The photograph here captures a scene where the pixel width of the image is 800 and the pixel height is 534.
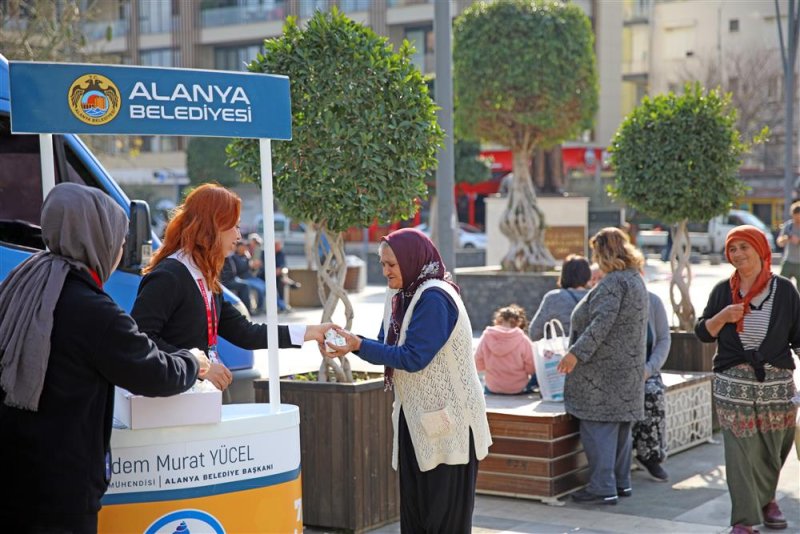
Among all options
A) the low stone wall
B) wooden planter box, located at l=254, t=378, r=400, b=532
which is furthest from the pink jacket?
the low stone wall

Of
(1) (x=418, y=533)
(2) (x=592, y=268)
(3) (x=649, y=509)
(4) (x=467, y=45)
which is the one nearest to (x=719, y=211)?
(2) (x=592, y=268)

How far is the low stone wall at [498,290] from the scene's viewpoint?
17.4 meters

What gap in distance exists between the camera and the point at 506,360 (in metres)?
8.53

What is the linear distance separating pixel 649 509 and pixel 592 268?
2.12 meters

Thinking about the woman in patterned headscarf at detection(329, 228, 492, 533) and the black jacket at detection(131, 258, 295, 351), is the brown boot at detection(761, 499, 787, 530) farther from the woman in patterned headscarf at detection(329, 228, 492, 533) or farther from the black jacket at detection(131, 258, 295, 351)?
the black jacket at detection(131, 258, 295, 351)

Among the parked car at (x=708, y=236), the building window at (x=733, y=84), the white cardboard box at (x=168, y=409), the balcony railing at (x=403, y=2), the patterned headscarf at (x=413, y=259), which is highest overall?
the balcony railing at (x=403, y=2)

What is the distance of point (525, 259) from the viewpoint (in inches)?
722

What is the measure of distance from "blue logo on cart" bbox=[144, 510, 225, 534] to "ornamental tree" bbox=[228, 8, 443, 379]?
270 centimetres

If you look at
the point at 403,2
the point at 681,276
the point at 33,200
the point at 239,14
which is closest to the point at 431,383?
the point at 33,200

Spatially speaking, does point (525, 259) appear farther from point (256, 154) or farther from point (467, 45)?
point (256, 154)

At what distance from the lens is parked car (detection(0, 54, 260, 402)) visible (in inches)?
291

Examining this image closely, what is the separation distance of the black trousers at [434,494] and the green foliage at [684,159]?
654cm

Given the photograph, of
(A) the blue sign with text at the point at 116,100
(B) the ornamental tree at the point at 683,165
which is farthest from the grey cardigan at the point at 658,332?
(A) the blue sign with text at the point at 116,100

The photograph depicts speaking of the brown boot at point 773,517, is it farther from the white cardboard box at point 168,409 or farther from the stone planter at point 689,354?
the white cardboard box at point 168,409
